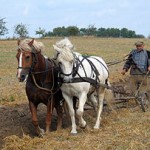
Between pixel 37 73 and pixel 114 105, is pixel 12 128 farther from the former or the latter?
pixel 114 105

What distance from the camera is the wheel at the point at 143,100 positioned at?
10136mm

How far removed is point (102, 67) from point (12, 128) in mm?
2482

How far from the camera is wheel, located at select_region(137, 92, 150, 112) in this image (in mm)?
10136

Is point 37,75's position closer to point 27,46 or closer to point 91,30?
point 27,46

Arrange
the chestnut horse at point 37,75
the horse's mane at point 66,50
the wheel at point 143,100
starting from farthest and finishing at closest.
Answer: the wheel at point 143,100
the horse's mane at point 66,50
the chestnut horse at point 37,75

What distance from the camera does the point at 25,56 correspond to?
7.28m

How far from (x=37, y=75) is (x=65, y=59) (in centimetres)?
68

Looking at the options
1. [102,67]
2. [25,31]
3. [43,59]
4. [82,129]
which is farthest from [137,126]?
[25,31]

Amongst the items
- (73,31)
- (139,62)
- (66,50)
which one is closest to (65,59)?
(66,50)

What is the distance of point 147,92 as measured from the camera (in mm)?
10898

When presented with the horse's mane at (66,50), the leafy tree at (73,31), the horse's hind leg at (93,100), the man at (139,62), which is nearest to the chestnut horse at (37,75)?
the horse's mane at (66,50)

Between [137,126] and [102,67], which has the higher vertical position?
[102,67]

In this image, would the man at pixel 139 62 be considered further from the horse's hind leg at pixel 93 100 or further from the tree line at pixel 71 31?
the tree line at pixel 71 31

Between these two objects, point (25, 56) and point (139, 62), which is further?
point (139, 62)
